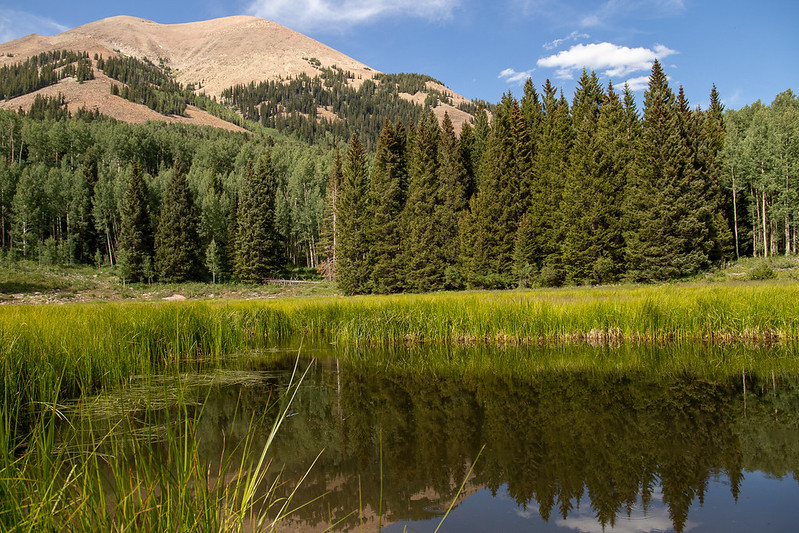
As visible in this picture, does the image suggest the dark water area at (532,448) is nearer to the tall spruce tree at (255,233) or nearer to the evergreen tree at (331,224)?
the evergreen tree at (331,224)

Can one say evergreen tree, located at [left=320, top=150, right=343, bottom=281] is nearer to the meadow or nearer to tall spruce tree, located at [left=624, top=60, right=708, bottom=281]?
tall spruce tree, located at [left=624, top=60, right=708, bottom=281]

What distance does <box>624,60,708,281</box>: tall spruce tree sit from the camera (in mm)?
29250

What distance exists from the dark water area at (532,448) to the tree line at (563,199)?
82.2 ft

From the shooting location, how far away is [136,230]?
48.5m

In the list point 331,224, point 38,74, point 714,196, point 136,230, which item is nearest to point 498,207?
point 714,196

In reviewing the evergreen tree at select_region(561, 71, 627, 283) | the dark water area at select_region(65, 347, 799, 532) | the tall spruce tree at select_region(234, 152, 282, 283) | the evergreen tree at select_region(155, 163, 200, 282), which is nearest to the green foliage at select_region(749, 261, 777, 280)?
the evergreen tree at select_region(561, 71, 627, 283)

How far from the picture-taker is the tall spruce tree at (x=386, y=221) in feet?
119

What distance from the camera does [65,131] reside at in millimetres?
77062

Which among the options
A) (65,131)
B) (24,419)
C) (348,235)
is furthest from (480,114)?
(65,131)

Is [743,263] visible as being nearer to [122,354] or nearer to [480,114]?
[480,114]

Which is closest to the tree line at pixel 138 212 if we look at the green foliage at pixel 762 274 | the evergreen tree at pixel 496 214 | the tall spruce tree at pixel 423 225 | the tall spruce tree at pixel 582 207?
the tall spruce tree at pixel 423 225

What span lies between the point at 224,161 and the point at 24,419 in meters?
91.3

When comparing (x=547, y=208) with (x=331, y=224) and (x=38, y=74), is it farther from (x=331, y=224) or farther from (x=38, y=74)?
(x=38, y=74)

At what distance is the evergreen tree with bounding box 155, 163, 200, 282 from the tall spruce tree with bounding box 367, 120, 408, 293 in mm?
22303
